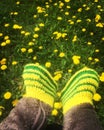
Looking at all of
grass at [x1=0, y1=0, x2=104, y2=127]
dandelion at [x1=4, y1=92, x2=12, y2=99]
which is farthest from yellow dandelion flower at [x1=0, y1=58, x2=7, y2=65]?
dandelion at [x1=4, y1=92, x2=12, y2=99]

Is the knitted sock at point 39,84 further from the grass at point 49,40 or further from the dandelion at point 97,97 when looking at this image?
the dandelion at point 97,97

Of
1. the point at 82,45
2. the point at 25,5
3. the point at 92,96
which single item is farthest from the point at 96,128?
the point at 25,5

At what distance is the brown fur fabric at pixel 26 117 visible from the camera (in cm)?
180

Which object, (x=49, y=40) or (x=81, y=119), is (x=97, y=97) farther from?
(x=49, y=40)

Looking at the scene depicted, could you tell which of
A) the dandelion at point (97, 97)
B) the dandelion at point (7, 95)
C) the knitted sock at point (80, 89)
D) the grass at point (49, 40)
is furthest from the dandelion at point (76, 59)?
the dandelion at point (7, 95)

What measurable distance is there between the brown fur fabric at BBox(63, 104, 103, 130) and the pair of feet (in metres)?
0.07

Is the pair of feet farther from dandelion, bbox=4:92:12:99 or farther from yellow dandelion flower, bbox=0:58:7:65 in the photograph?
yellow dandelion flower, bbox=0:58:7:65

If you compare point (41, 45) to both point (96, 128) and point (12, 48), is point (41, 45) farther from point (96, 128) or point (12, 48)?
point (96, 128)

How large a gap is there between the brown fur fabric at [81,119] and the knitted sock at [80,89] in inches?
2.8

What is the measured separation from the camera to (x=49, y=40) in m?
2.82

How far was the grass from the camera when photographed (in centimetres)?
249

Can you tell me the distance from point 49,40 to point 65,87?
67cm

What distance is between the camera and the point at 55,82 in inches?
90.0

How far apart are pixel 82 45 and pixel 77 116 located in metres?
0.99
